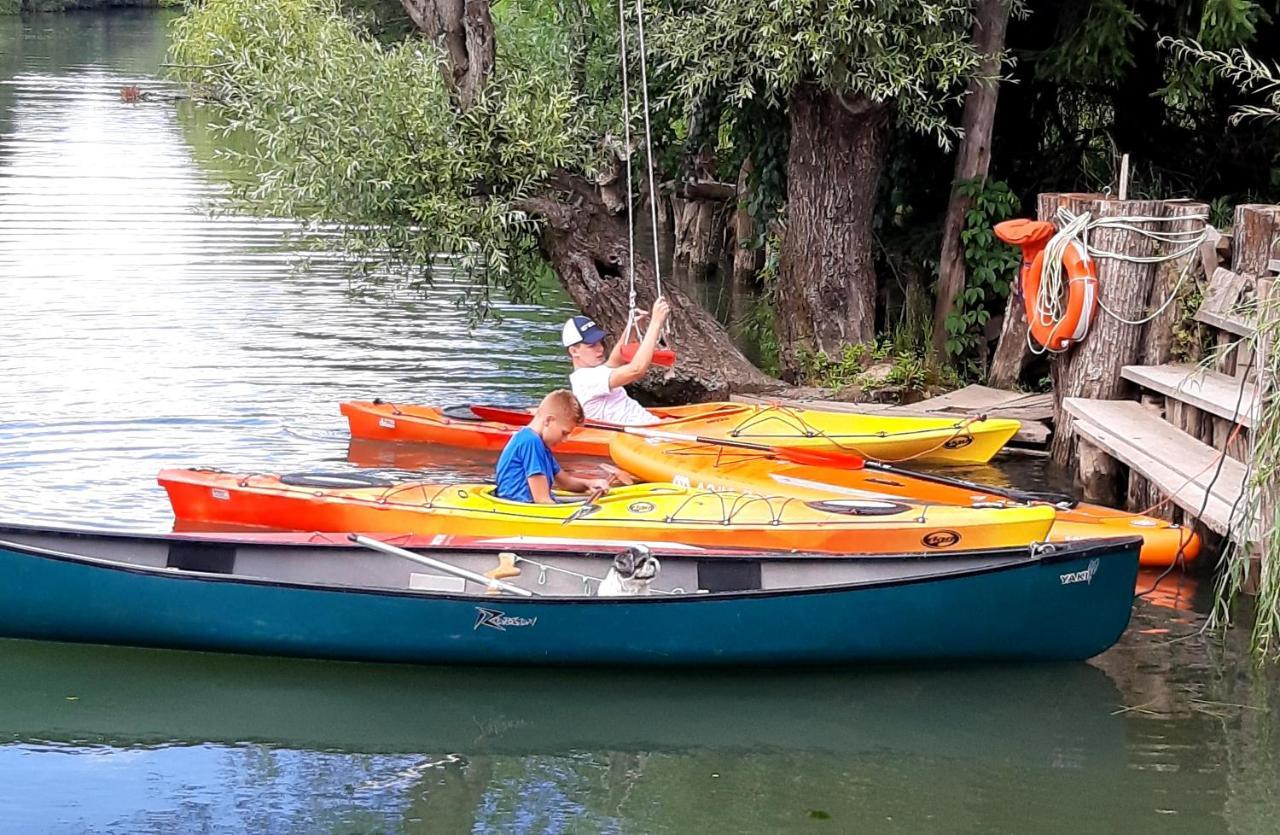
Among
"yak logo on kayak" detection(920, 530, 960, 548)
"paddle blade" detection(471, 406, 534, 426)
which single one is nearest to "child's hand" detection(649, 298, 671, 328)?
"paddle blade" detection(471, 406, 534, 426)

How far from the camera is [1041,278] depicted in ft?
37.5

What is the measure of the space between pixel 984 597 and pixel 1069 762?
2.91 feet

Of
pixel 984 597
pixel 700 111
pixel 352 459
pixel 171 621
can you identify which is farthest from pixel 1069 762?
pixel 700 111

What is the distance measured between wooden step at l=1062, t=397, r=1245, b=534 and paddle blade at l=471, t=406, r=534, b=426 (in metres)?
4.08

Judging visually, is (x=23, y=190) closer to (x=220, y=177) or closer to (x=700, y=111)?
(x=220, y=177)

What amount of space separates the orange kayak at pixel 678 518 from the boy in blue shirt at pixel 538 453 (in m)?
0.09

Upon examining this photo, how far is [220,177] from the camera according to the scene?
2652cm

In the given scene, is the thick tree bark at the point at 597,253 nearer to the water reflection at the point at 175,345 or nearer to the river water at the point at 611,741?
the water reflection at the point at 175,345

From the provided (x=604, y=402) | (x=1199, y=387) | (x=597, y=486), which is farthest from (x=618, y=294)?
(x=1199, y=387)

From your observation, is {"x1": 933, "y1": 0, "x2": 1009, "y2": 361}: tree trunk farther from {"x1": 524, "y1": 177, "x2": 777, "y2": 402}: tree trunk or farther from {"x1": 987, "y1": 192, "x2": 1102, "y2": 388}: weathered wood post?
{"x1": 524, "y1": 177, "x2": 777, "y2": 402}: tree trunk

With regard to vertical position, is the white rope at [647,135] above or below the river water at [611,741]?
above

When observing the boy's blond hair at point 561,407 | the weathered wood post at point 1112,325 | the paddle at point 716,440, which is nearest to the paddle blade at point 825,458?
the paddle at point 716,440

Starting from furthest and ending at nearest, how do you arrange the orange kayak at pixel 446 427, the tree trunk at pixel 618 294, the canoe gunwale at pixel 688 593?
the tree trunk at pixel 618 294, the orange kayak at pixel 446 427, the canoe gunwale at pixel 688 593

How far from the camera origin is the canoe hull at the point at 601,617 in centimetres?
750
